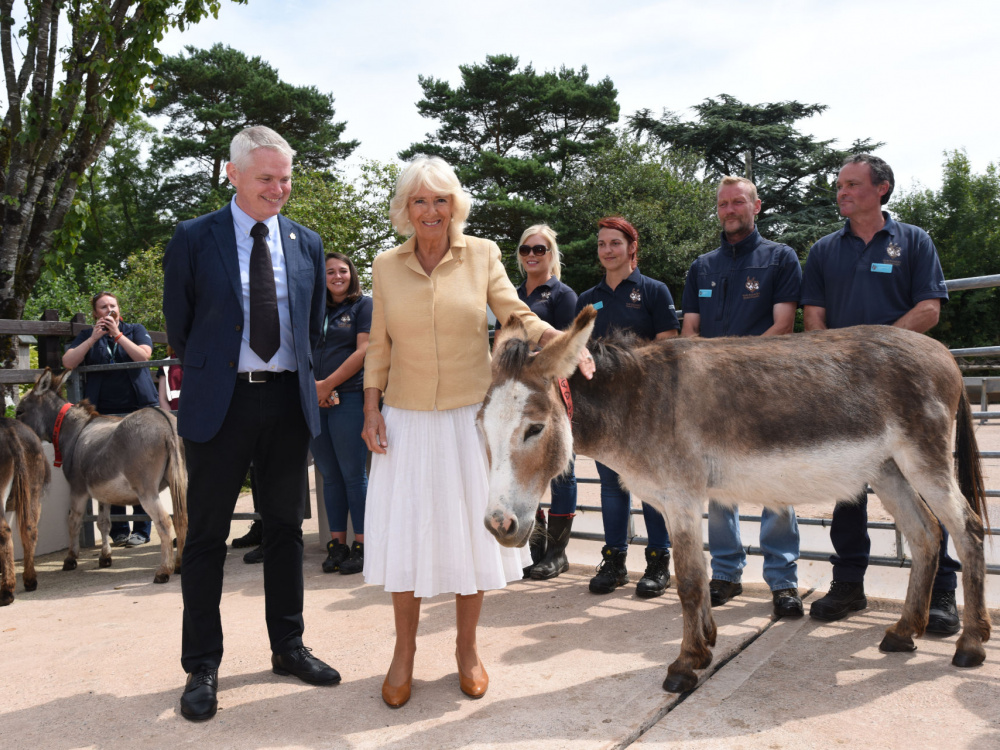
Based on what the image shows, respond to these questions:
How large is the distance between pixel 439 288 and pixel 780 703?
2419mm

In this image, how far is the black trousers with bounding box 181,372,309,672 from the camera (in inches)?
135

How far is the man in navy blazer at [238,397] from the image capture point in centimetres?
336

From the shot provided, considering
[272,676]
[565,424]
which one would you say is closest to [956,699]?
[565,424]

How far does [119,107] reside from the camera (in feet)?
28.3

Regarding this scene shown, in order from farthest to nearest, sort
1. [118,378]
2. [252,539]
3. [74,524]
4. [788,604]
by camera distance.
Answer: [118,378], [252,539], [74,524], [788,604]

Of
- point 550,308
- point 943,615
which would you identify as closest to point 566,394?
point 550,308

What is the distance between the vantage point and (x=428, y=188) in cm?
317

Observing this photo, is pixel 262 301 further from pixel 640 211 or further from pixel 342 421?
pixel 640 211

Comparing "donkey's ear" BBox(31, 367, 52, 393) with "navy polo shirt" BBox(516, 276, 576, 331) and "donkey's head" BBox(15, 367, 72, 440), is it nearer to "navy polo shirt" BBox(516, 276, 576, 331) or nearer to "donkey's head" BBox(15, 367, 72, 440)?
"donkey's head" BBox(15, 367, 72, 440)

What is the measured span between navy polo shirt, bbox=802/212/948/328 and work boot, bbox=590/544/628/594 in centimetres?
214

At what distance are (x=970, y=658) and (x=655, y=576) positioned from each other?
1892 mm

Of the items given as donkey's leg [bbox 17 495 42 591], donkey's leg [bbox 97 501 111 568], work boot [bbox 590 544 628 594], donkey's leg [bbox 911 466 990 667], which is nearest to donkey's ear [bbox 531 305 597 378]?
donkey's leg [bbox 911 466 990 667]

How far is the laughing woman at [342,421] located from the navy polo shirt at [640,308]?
2026mm

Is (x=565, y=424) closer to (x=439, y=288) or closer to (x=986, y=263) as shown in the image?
(x=439, y=288)
